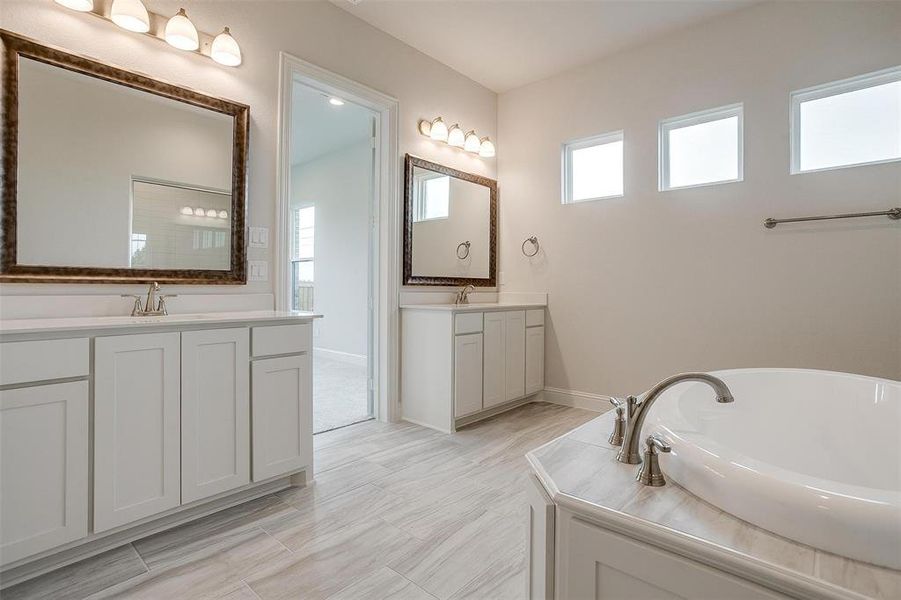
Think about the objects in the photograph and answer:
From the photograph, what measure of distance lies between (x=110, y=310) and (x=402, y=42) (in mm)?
2659

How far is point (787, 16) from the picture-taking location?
8.98ft

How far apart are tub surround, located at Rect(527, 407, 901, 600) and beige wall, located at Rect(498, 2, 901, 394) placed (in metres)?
2.32

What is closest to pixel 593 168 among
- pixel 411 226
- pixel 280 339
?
pixel 411 226

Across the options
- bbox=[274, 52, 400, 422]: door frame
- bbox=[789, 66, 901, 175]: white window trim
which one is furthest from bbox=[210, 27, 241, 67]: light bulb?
bbox=[789, 66, 901, 175]: white window trim

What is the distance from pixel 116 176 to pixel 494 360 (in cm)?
250

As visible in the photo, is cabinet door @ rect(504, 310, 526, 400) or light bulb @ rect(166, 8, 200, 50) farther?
cabinet door @ rect(504, 310, 526, 400)

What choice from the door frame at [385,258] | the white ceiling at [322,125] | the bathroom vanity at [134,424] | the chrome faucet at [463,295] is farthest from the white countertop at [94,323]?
the white ceiling at [322,125]

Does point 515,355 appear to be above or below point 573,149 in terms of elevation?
below

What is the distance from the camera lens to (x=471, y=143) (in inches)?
149

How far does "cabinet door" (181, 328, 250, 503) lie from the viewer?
70.1 inches

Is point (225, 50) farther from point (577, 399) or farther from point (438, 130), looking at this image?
point (577, 399)

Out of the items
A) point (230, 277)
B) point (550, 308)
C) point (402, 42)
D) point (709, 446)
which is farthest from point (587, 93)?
point (709, 446)

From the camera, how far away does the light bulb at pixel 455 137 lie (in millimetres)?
3619

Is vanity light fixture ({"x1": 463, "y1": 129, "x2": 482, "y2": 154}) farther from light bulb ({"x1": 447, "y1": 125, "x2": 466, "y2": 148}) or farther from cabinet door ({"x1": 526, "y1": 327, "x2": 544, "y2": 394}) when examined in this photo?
cabinet door ({"x1": 526, "y1": 327, "x2": 544, "y2": 394})
